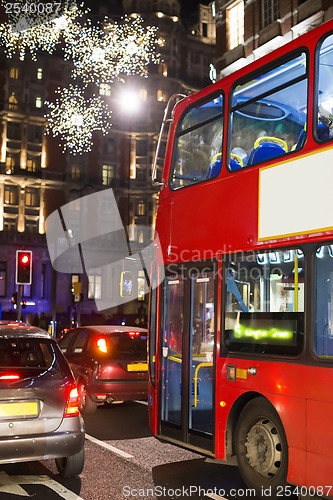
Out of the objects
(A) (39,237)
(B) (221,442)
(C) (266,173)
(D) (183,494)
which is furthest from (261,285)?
(A) (39,237)

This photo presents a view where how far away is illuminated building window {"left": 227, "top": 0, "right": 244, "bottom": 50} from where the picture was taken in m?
28.3

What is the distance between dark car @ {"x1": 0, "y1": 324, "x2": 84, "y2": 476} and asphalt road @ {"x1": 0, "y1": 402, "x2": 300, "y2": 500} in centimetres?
32

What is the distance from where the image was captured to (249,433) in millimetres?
6363

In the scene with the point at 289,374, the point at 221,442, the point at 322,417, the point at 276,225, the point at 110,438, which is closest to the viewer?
the point at 322,417

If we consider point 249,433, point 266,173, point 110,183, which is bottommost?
point 249,433

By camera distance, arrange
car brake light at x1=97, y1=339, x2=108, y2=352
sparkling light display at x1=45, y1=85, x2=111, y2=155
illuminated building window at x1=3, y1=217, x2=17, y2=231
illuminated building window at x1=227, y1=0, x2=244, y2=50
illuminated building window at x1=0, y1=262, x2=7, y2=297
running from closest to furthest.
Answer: car brake light at x1=97, y1=339, x2=108, y2=352 < illuminated building window at x1=227, y1=0, x2=244, y2=50 < illuminated building window at x1=0, y1=262, x2=7, y2=297 < illuminated building window at x1=3, y1=217, x2=17, y2=231 < sparkling light display at x1=45, y1=85, x2=111, y2=155

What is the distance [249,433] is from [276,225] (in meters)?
2.10

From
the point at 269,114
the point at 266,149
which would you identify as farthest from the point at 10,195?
the point at 266,149

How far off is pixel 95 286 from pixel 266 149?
54.0 metres

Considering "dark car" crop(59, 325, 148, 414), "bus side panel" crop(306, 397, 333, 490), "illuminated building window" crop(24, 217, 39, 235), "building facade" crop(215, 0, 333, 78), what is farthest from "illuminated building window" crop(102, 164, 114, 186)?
"bus side panel" crop(306, 397, 333, 490)

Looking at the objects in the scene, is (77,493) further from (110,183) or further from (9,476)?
(110,183)

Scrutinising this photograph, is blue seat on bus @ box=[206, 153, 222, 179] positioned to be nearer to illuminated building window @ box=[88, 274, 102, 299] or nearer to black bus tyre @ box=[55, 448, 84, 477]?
black bus tyre @ box=[55, 448, 84, 477]

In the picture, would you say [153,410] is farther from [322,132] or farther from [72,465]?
[322,132]

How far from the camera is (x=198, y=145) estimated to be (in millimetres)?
7859
